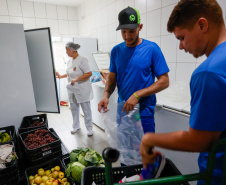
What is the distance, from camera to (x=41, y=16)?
406cm

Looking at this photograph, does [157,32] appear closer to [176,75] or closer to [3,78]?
[176,75]

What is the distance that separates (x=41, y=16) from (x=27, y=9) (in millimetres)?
323

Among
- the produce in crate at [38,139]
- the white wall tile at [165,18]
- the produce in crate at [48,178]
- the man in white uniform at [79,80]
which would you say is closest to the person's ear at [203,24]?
the produce in crate at [48,178]

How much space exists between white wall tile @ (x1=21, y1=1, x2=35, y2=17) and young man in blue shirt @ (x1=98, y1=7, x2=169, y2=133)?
3586 mm

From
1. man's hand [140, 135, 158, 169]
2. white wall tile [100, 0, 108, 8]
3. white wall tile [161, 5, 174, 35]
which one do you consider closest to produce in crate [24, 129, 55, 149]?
man's hand [140, 135, 158, 169]

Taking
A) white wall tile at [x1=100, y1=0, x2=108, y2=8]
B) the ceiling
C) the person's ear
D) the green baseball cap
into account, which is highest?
the ceiling

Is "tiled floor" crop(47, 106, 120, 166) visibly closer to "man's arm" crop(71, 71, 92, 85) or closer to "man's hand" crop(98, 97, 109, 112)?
"man's arm" crop(71, 71, 92, 85)

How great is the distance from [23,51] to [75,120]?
1444mm

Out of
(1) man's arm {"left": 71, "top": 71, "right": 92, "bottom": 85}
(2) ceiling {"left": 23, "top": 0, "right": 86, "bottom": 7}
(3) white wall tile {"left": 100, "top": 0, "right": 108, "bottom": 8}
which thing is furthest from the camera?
(2) ceiling {"left": 23, "top": 0, "right": 86, "bottom": 7}

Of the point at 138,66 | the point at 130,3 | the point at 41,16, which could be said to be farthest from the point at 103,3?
the point at 138,66

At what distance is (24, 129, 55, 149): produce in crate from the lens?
1532 millimetres

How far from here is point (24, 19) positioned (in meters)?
3.86

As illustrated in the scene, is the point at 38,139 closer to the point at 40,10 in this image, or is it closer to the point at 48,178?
the point at 48,178

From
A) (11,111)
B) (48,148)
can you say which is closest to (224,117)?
(48,148)
